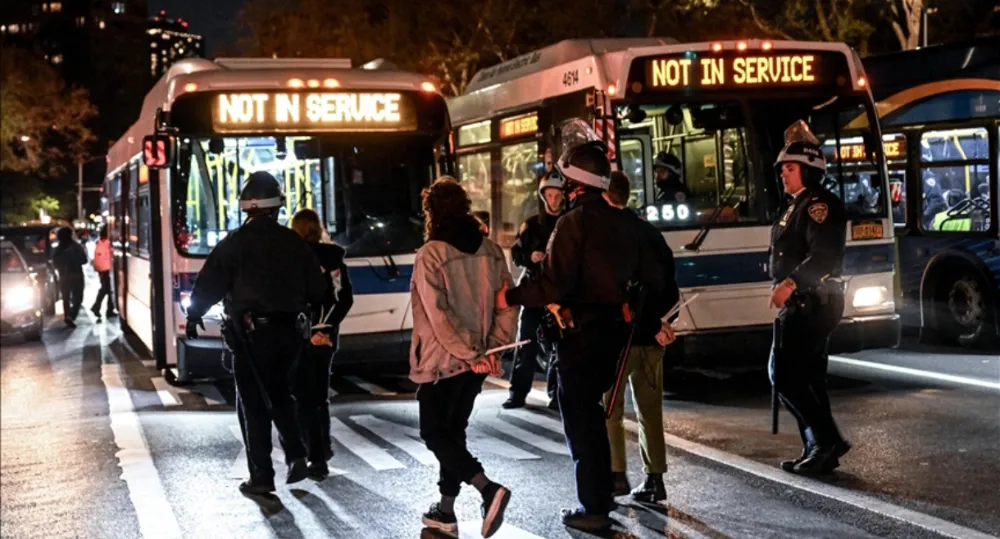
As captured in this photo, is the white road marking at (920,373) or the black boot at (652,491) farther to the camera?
the white road marking at (920,373)

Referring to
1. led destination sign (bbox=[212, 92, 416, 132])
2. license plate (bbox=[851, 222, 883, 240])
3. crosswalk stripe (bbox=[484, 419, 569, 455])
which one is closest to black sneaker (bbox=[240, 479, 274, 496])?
crosswalk stripe (bbox=[484, 419, 569, 455])

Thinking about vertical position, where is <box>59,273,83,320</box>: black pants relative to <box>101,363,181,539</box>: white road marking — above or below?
above

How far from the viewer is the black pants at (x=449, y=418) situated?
22.0 feet

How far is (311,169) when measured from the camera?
1215 centimetres

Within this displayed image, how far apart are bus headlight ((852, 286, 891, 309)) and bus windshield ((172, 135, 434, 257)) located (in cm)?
388

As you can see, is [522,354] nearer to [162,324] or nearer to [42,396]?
[162,324]

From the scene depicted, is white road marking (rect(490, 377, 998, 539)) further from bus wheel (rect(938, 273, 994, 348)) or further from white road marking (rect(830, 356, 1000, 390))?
bus wheel (rect(938, 273, 994, 348))

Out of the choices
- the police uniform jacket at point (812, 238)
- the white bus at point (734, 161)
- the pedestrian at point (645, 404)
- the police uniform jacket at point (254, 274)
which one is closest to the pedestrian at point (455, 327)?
the pedestrian at point (645, 404)

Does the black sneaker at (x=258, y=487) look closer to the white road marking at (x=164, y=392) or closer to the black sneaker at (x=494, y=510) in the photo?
the black sneaker at (x=494, y=510)

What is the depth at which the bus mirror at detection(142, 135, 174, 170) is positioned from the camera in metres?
11.5

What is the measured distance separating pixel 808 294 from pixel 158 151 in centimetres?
604

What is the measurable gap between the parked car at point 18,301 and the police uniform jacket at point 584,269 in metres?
14.3

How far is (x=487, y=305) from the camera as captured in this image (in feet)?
22.0

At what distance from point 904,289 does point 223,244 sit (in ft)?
33.9
